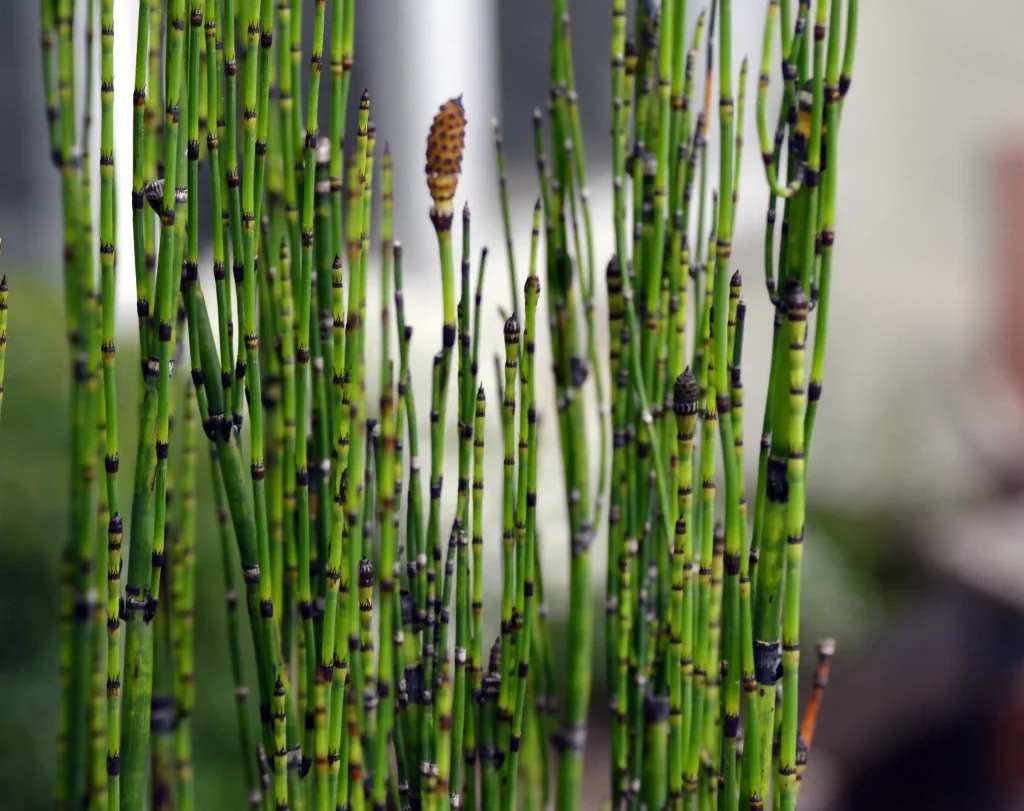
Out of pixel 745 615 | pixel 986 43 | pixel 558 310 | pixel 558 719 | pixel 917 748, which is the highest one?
pixel 986 43

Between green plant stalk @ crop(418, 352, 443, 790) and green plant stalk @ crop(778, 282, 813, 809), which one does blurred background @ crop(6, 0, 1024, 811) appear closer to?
green plant stalk @ crop(418, 352, 443, 790)

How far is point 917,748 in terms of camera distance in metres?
1.69

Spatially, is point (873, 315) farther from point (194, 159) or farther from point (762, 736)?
point (194, 159)

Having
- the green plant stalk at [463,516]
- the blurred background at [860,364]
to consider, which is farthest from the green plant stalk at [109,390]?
the blurred background at [860,364]

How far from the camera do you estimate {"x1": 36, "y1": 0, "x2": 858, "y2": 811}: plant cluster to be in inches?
21.9

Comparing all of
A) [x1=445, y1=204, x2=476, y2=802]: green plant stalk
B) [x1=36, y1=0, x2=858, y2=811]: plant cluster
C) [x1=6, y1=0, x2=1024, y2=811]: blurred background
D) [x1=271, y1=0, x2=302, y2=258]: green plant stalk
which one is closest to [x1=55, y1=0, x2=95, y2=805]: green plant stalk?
[x1=36, y1=0, x2=858, y2=811]: plant cluster

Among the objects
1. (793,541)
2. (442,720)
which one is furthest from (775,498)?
(442,720)

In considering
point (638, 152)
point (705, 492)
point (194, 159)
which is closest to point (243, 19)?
point (194, 159)

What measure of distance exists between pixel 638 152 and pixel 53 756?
973 mm

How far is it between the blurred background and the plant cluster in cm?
57

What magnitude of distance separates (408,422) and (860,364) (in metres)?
1.53

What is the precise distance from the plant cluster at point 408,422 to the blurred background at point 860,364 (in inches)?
22.4

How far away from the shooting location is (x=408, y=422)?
0.61m

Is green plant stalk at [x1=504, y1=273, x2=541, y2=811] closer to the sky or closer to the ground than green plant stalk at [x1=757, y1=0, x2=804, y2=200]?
closer to the ground
